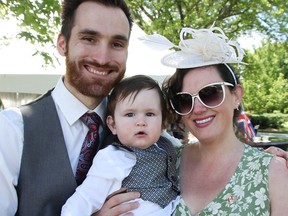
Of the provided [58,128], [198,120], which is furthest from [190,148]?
[58,128]

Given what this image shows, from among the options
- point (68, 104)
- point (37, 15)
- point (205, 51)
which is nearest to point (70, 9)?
point (68, 104)

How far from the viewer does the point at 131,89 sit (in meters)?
1.97

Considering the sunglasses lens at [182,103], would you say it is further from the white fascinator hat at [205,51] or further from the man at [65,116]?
the man at [65,116]

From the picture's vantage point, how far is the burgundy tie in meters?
1.95

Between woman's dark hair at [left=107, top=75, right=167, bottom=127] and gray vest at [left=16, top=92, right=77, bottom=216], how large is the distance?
325 mm

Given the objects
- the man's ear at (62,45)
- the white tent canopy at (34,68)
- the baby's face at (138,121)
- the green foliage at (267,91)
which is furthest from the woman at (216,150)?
the green foliage at (267,91)

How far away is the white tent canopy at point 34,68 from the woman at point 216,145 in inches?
102

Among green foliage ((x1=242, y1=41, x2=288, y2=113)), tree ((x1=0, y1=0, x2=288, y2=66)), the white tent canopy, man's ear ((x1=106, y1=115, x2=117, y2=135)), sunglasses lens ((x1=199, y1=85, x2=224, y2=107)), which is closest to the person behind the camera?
sunglasses lens ((x1=199, y1=85, x2=224, y2=107))

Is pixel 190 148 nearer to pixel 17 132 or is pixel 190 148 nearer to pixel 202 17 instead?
pixel 17 132

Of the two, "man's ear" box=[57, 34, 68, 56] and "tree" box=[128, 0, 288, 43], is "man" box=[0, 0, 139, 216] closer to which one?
"man's ear" box=[57, 34, 68, 56]

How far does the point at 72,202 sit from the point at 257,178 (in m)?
0.90

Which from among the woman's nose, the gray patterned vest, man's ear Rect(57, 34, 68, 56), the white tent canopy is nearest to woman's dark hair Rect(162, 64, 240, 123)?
the woman's nose

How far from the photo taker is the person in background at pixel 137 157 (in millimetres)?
1845

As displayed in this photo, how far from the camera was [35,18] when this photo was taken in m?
4.04
